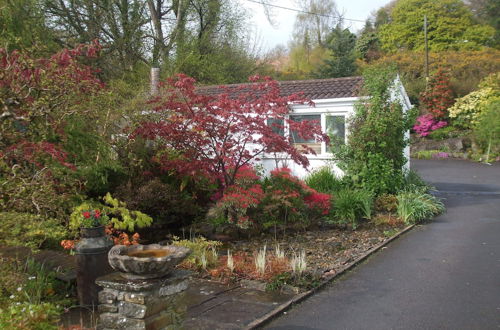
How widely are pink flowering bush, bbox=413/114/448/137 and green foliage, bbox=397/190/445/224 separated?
18.5 m

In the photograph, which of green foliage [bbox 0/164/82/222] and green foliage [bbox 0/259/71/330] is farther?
green foliage [bbox 0/164/82/222]

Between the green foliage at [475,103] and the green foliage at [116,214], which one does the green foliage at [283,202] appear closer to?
the green foliage at [116,214]

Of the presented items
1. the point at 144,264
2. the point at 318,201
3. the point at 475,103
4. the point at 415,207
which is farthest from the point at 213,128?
the point at 475,103

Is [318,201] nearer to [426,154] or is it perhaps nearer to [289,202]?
[289,202]

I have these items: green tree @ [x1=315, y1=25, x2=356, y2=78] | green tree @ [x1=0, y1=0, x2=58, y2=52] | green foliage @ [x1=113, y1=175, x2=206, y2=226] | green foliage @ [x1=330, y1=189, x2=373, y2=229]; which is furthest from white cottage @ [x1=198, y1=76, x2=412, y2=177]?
green tree @ [x1=315, y1=25, x2=356, y2=78]

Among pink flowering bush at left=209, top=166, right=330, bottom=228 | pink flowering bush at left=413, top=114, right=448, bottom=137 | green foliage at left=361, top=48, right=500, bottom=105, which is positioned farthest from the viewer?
green foliage at left=361, top=48, right=500, bottom=105

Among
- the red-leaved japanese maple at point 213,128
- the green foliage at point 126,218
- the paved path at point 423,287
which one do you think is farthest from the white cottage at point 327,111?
the green foliage at point 126,218

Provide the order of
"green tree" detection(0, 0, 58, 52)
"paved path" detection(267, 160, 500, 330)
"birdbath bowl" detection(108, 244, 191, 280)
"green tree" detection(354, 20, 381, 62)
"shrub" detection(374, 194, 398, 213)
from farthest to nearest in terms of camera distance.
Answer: "green tree" detection(354, 20, 381, 62) → "shrub" detection(374, 194, 398, 213) → "green tree" detection(0, 0, 58, 52) → "paved path" detection(267, 160, 500, 330) → "birdbath bowl" detection(108, 244, 191, 280)

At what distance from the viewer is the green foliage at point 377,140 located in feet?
39.4

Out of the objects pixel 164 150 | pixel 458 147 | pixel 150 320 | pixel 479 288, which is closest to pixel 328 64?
pixel 458 147

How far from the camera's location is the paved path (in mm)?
5355

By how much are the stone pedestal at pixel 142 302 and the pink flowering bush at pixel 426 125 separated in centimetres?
2771

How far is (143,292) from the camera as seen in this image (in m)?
4.02

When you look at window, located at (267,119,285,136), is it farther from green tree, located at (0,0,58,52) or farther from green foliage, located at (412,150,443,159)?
green foliage, located at (412,150,443,159)
